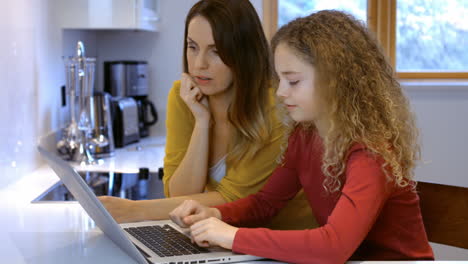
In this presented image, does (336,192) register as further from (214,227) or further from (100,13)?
(100,13)

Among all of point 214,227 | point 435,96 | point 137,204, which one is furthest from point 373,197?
point 435,96

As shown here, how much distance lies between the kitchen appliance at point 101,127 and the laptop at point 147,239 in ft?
4.13

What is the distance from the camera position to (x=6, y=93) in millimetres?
1961

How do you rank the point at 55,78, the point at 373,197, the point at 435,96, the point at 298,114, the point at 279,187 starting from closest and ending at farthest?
the point at 373,197
the point at 298,114
the point at 279,187
the point at 55,78
the point at 435,96

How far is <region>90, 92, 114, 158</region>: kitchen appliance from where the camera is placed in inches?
101

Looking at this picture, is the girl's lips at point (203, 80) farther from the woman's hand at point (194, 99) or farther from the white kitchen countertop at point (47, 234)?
the white kitchen countertop at point (47, 234)

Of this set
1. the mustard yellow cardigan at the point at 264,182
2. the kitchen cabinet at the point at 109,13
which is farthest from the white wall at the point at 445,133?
the mustard yellow cardigan at the point at 264,182

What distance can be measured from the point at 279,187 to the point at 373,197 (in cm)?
36

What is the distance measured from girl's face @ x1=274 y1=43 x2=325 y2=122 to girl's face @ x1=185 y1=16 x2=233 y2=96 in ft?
1.07

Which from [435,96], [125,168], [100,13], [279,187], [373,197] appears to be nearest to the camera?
[373,197]

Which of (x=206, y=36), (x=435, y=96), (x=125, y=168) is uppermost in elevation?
(x=206, y=36)

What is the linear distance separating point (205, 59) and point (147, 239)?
486mm

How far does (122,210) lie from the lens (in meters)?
1.47

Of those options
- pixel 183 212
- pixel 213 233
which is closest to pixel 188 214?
pixel 183 212
